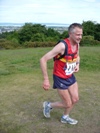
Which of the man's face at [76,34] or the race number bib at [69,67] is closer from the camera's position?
the man's face at [76,34]

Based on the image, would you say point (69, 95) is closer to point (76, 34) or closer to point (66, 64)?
point (66, 64)

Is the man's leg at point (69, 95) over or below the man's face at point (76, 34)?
below

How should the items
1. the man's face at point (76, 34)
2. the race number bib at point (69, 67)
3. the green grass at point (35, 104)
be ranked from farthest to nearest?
the green grass at point (35, 104) < the race number bib at point (69, 67) < the man's face at point (76, 34)

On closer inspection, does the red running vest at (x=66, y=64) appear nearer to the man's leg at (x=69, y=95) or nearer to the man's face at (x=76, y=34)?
the man's face at (x=76, y=34)

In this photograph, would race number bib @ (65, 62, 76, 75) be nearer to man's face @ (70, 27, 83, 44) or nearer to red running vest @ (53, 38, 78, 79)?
red running vest @ (53, 38, 78, 79)

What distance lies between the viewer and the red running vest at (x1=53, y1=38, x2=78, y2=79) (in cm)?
352

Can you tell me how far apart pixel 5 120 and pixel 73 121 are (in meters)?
1.14

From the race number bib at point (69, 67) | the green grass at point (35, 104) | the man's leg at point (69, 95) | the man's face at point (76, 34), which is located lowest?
the green grass at point (35, 104)

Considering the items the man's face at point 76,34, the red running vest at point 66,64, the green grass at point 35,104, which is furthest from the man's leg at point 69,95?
the man's face at point 76,34

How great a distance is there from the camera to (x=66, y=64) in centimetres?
356

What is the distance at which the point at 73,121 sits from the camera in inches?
158

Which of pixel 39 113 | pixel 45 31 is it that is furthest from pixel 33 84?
pixel 45 31

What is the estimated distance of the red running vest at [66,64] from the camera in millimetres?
3520

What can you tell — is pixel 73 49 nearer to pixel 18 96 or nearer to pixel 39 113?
pixel 39 113
